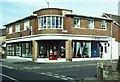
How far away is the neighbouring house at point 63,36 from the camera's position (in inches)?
1529

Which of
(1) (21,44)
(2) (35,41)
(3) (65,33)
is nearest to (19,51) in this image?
(1) (21,44)

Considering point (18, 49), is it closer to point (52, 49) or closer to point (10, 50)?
point (10, 50)

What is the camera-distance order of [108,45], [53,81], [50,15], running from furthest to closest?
[108,45] → [50,15] → [53,81]

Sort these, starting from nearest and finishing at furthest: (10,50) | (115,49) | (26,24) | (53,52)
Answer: (53,52), (26,24), (115,49), (10,50)

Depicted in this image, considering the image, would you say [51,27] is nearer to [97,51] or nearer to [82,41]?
[82,41]

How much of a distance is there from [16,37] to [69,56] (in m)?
12.4

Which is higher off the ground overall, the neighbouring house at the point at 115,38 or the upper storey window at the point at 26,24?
the upper storey window at the point at 26,24

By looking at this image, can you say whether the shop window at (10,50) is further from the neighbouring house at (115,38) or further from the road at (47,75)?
the road at (47,75)

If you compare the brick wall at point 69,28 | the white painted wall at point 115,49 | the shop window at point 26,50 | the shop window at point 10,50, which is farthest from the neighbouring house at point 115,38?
the shop window at point 10,50

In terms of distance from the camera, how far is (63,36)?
39.0m

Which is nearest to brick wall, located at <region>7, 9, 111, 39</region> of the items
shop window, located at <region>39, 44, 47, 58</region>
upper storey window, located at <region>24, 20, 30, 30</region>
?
upper storey window, located at <region>24, 20, 30, 30</region>

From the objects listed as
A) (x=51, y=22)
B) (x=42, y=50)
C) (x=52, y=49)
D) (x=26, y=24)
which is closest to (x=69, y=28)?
(x=51, y=22)

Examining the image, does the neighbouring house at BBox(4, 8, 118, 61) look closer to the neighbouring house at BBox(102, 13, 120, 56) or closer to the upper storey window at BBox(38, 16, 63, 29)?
the upper storey window at BBox(38, 16, 63, 29)

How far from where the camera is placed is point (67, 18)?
3962 centimetres
